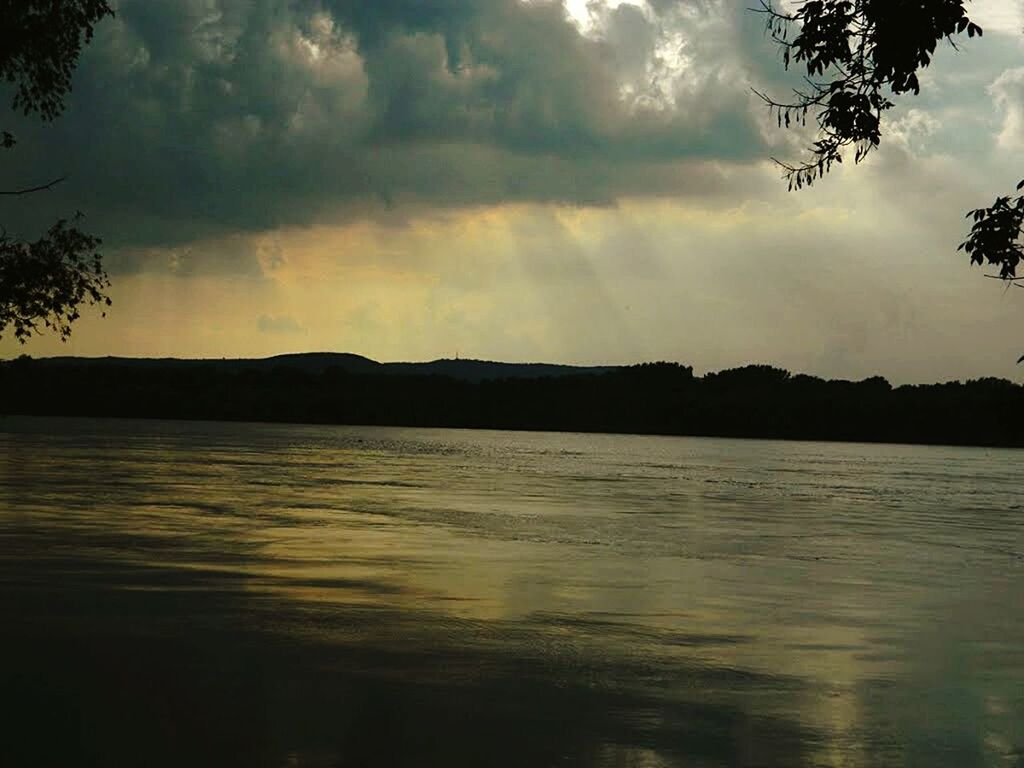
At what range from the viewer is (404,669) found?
13328 mm

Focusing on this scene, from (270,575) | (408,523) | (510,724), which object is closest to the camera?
(510,724)

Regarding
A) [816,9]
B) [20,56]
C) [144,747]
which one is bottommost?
[144,747]

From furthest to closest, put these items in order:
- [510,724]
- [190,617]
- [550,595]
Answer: [550,595] → [190,617] → [510,724]

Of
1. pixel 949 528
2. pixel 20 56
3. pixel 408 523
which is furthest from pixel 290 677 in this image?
pixel 949 528

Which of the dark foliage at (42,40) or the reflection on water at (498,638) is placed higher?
the dark foliage at (42,40)

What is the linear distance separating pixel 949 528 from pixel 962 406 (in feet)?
502

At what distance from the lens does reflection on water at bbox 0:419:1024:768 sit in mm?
10609

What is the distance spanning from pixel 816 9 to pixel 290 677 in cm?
735

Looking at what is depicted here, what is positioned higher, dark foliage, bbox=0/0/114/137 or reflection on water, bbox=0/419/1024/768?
dark foliage, bbox=0/0/114/137

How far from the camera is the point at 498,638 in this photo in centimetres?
1544

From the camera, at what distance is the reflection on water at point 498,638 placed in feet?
34.8

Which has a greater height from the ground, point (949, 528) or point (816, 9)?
point (816, 9)

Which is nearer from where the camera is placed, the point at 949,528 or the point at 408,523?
the point at 408,523

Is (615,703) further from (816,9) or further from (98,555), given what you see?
(98,555)
